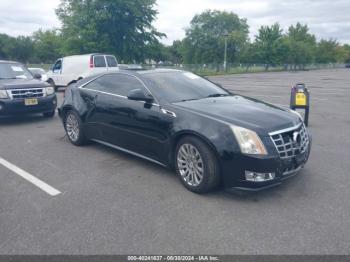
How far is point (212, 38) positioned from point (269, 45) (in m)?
11.6

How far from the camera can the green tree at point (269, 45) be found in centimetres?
6781

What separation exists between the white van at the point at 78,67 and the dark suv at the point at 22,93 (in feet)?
24.8

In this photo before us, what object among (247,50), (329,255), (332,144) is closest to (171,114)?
(329,255)

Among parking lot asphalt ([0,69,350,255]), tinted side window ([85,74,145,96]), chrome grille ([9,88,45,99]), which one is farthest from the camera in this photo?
chrome grille ([9,88,45,99])

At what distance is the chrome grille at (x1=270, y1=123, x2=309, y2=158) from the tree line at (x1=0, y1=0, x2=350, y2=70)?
32.7m

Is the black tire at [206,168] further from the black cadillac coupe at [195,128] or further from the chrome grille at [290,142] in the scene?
the chrome grille at [290,142]

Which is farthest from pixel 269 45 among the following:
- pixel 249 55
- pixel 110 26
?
pixel 110 26

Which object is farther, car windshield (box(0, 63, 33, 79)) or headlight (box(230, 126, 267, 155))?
car windshield (box(0, 63, 33, 79))

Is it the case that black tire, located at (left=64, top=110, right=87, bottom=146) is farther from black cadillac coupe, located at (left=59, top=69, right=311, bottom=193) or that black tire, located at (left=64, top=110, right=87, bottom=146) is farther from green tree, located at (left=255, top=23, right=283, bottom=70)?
green tree, located at (left=255, top=23, right=283, bottom=70)

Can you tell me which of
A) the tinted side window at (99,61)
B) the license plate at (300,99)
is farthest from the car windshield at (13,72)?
the tinted side window at (99,61)

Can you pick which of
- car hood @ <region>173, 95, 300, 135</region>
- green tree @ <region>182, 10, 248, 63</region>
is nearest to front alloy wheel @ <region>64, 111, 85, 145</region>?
car hood @ <region>173, 95, 300, 135</region>

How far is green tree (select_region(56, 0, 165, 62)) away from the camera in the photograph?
1355 inches

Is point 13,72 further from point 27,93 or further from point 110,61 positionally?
point 110,61

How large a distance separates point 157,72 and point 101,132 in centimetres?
137
